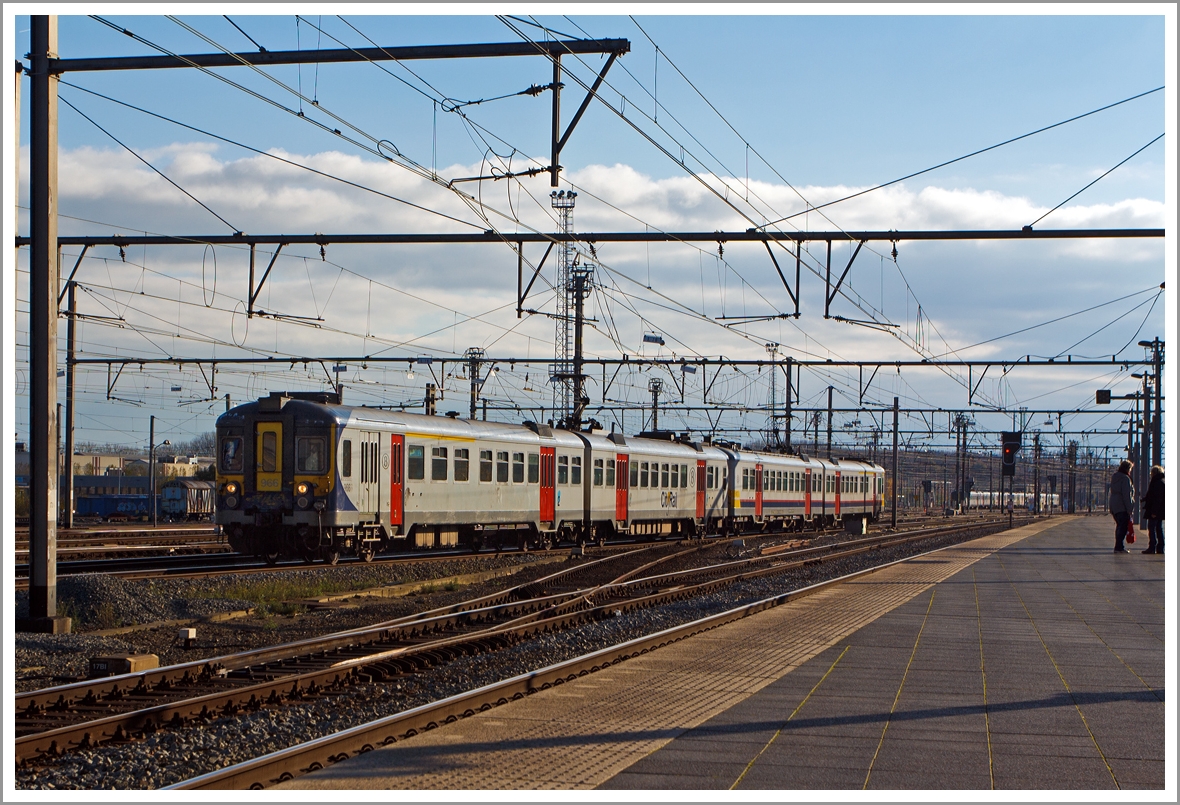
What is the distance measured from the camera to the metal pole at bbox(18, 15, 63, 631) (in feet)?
42.4

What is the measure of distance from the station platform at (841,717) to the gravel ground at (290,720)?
116 centimetres

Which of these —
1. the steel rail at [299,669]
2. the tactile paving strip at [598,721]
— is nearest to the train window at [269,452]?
the steel rail at [299,669]

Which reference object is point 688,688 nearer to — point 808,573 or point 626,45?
point 626,45

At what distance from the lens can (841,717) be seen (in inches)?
311

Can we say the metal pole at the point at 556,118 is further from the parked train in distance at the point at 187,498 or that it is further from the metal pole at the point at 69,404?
the parked train in distance at the point at 187,498

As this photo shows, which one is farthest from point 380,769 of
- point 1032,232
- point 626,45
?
point 1032,232

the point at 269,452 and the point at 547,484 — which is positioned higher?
the point at 269,452

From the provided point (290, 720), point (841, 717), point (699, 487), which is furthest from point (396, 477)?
point (699, 487)

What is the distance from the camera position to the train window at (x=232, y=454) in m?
21.8

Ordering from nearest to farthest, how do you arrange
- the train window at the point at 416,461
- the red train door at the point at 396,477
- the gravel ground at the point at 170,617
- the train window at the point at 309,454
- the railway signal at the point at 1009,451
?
→ the gravel ground at the point at 170,617, the train window at the point at 309,454, the red train door at the point at 396,477, the train window at the point at 416,461, the railway signal at the point at 1009,451

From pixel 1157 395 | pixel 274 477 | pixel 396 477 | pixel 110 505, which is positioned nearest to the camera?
pixel 274 477

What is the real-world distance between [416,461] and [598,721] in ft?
51.2

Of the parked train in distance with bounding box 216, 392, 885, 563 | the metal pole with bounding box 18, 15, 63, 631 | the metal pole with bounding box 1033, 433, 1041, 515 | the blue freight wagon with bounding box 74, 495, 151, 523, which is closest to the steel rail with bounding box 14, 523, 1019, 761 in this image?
the metal pole with bounding box 18, 15, 63, 631

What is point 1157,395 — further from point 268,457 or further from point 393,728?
point 393,728
